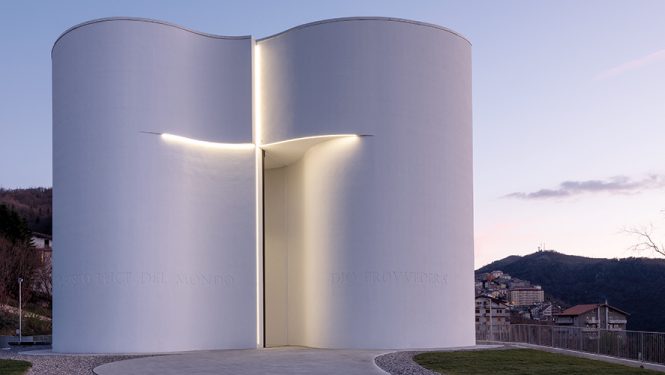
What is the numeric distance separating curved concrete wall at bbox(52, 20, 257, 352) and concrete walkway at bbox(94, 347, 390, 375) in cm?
188

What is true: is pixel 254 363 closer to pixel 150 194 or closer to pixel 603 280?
pixel 150 194

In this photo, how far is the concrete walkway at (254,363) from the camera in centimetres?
1516

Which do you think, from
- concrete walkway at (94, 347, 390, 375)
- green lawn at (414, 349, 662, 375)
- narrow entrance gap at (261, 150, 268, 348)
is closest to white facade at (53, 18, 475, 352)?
narrow entrance gap at (261, 150, 268, 348)

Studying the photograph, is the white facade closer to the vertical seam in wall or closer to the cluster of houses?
the vertical seam in wall

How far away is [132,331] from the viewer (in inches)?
822

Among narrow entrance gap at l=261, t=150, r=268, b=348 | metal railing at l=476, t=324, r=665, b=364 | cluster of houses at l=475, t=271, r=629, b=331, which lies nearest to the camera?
metal railing at l=476, t=324, r=665, b=364

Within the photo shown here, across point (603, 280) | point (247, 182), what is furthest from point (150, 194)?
point (603, 280)

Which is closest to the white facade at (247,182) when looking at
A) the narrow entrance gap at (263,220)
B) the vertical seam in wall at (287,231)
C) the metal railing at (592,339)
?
the narrow entrance gap at (263,220)

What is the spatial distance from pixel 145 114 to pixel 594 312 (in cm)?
5106

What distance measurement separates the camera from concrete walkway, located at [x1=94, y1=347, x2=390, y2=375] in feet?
49.7

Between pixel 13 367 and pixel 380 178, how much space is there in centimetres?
1050

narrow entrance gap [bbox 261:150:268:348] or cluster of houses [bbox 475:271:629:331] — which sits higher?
narrow entrance gap [bbox 261:150:268:348]

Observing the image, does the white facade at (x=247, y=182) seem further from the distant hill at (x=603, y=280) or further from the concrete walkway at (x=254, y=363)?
the distant hill at (x=603, y=280)

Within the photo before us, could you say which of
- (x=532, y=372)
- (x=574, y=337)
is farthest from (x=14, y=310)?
(x=532, y=372)
